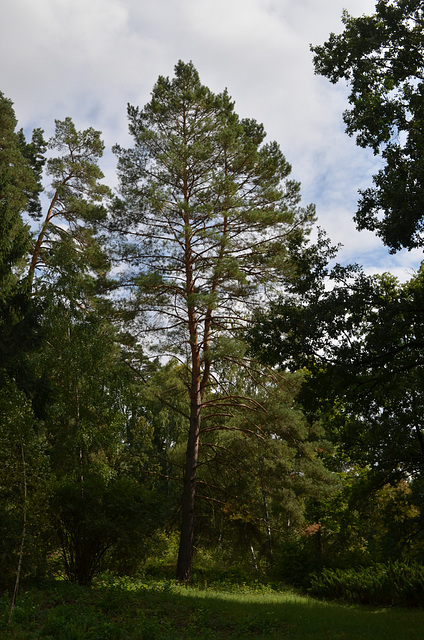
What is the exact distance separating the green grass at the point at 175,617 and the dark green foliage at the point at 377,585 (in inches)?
29.3

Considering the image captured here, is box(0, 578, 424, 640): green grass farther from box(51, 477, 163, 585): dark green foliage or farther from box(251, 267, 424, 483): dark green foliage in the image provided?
box(251, 267, 424, 483): dark green foliage

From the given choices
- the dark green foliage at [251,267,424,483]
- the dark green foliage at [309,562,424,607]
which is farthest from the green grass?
the dark green foliage at [251,267,424,483]

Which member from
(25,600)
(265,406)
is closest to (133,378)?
(265,406)

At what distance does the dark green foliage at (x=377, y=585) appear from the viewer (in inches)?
528

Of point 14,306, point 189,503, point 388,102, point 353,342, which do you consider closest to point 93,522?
point 189,503

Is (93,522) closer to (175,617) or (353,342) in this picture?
(175,617)

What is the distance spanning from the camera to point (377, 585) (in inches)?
561

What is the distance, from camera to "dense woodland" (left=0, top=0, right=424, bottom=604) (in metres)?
9.65

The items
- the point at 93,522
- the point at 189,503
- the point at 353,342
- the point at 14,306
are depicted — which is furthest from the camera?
the point at 189,503

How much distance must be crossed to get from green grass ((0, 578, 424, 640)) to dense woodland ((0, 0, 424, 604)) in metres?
0.97

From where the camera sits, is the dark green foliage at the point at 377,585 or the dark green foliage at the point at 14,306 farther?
the dark green foliage at the point at 377,585

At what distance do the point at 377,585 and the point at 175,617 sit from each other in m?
7.39

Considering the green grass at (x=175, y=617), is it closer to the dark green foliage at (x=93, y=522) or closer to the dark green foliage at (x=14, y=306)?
the dark green foliage at (x=93, y=522)

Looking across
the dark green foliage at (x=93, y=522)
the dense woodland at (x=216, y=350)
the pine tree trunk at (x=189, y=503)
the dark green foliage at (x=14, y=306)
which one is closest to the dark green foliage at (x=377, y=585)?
the dense woodland at (x=216, y=350)
